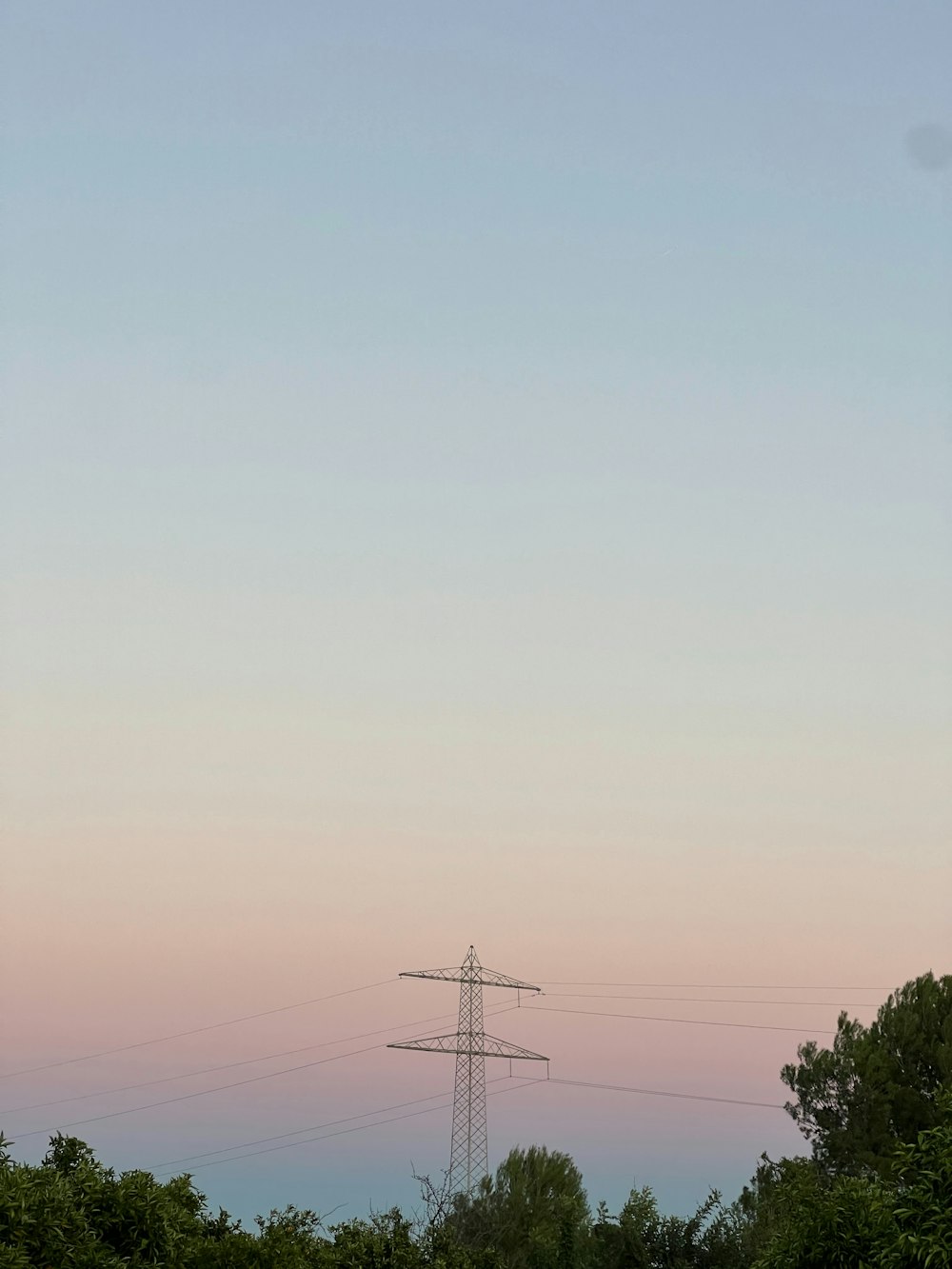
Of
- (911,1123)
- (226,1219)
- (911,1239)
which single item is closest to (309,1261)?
(226,1219)

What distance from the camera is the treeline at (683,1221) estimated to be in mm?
22969

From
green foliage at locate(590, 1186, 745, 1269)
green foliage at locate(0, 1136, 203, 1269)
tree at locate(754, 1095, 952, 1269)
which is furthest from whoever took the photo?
green foliage at locate(590, 1186, 745, 1269)

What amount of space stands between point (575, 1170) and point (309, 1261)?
4515 centimetres

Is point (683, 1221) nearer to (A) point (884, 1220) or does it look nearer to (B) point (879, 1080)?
(B) point (879, 1080)

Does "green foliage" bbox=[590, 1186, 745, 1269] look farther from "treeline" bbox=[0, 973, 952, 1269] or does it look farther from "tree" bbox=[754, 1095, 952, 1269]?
"tree" bbox=[754, 1095, 952, 1269]

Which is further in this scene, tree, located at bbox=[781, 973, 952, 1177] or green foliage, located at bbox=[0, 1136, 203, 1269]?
tree, located at bbox=[781, 973, 952, 1177]

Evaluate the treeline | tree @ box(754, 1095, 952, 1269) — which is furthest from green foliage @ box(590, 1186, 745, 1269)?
tree @ box(754, 1095, 952, 1269)

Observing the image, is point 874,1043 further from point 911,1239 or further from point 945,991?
point 911,1239

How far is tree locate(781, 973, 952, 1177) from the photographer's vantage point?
4986 cm

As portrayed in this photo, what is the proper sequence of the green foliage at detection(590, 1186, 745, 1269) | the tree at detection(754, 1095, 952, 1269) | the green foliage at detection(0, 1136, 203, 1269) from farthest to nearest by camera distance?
the green foliage at detection(590, 1186, 745, 1269)
the green foliage at detection(0, 1136, 203, 1269)
the tree at detection(754, 1095, 952, 1269)

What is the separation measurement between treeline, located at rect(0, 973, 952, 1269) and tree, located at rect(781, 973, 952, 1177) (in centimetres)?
5

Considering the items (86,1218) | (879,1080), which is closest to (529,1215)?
(879,1080)

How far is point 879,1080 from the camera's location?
50.9 meters

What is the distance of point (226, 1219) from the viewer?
3241 cm
